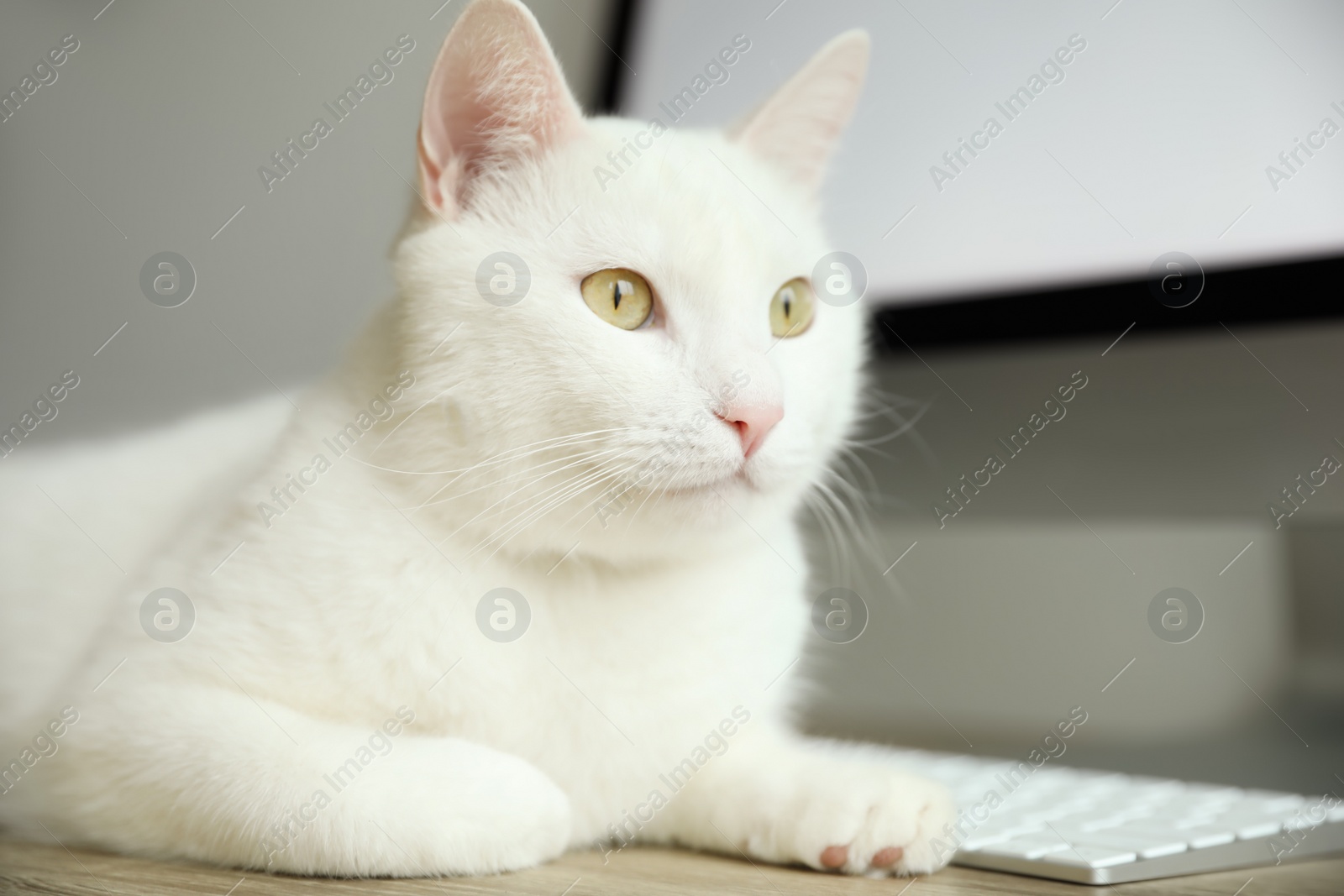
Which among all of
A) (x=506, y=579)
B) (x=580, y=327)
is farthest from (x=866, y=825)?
(x=580, y=327)

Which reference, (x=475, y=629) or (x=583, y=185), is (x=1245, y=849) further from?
(x=583, y=185)

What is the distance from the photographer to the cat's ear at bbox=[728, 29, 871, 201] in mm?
1076

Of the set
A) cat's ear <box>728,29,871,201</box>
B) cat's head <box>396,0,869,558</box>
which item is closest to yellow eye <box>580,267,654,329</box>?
cat's head <box>396,0,869,558</box>

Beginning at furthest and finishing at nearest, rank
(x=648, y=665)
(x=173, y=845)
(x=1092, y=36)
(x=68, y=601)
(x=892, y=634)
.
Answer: (x=892, y=634)
(x=1092, y=36)
(x=68, y=601)
(x=648, y=665)
(x=173, y=845)

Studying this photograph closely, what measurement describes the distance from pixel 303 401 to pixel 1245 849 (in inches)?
37.9

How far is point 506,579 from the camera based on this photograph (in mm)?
865

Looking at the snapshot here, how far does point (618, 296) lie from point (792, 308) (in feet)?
0.73

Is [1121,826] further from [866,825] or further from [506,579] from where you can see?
[506,579]

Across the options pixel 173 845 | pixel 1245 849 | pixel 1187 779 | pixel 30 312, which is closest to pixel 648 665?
pixel 173 845

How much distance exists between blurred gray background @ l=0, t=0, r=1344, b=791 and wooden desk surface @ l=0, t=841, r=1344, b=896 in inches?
20.3

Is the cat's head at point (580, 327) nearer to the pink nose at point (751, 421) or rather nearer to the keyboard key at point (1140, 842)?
the pink nose at point (751, 421)

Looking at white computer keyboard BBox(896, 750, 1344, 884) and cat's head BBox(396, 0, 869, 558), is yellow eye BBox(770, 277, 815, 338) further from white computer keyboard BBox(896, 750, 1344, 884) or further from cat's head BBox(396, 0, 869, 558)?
white computer keyboard BBox(896, 750, 1344, 884)

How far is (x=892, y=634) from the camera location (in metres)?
1.78

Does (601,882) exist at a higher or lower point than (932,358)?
lower
